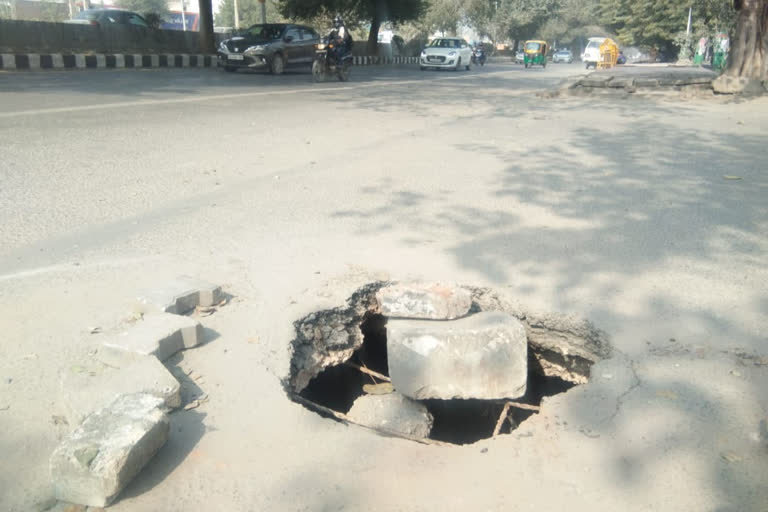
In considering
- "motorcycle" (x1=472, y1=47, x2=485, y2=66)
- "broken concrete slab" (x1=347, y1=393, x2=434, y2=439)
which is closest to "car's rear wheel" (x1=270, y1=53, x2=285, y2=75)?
→ "broken concrete slab" (x1=347, y1=393, x2=434, y2=439)

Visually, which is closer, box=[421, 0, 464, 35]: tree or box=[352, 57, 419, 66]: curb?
box=[352, 57, 419, 66]: curb

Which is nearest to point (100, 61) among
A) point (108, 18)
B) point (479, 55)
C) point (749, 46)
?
point (108, 18)

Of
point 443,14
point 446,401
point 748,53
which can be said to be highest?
point 443,14

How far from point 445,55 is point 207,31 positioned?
1150 cm

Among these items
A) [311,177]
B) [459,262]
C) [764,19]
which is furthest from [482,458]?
[764,19]

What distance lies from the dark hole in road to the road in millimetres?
450

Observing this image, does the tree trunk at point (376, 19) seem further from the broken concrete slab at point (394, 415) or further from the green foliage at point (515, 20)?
the green foliage at point (515, 20)

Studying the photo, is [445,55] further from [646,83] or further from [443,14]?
[443,14]

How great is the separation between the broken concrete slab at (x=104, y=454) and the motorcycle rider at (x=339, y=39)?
16.4m

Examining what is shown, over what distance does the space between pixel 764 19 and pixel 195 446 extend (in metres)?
16.2

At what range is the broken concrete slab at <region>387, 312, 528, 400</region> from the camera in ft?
8.80

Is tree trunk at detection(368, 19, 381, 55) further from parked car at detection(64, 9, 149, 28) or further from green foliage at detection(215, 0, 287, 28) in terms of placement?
green foliage at detection(215, 0, 287, 28)

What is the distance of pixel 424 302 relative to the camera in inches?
113

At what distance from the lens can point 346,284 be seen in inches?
138
